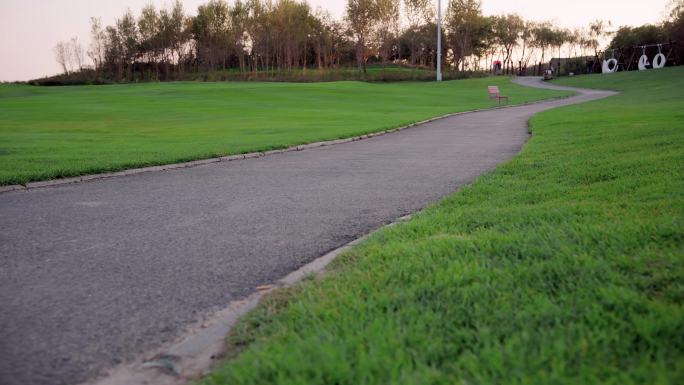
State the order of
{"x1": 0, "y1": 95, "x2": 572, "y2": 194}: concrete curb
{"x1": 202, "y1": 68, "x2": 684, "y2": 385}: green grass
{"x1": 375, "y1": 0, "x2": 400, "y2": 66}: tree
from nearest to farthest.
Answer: {"x1": 202, "y1": 68, "x2": 684, "y2": 385}: green grass → {"x1": 0, "y1": 95, "x2": 572, "y2": 194}: concrete curb → {"x1": 375, "y1": 0, "x2": 400, "y2": 66}: tree

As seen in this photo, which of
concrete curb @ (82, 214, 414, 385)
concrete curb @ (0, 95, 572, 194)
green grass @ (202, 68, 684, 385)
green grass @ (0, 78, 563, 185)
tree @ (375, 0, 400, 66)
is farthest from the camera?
tree @ (375, 0, 400, 66)

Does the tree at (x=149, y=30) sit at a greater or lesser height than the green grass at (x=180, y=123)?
greater

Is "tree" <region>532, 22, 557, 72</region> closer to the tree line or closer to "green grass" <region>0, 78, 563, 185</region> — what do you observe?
the tree line

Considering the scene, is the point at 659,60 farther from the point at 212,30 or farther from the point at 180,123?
the point at 180,123

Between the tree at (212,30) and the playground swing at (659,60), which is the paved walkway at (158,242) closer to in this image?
the playground swing at (659,60)

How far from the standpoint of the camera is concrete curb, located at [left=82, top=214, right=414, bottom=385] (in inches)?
95.0

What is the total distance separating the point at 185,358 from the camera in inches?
102

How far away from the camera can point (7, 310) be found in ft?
10.7

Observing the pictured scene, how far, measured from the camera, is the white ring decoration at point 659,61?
2509 inches

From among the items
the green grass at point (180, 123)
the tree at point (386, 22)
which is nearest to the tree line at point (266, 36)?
the tree at point (386, 22)

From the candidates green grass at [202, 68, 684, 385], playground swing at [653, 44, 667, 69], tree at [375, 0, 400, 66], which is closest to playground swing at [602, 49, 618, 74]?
playground swing at [653, 44, 667, 69]

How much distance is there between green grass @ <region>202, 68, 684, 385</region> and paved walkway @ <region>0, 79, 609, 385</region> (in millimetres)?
632

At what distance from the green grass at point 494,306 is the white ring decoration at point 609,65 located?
251ft

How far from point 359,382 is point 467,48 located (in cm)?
9115
